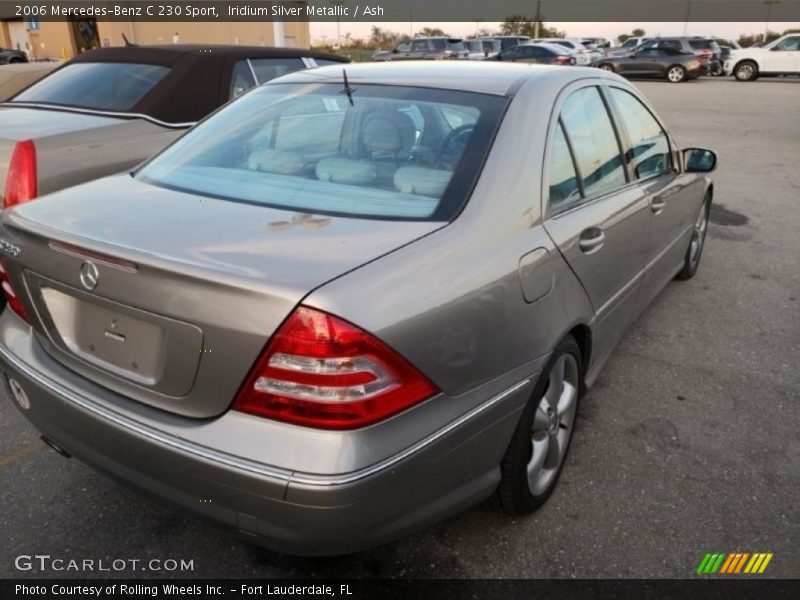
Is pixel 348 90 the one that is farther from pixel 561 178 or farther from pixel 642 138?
pixel 642 138

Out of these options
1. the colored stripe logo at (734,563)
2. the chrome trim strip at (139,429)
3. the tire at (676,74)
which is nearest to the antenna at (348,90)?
the chrome trim strip at (139,429)

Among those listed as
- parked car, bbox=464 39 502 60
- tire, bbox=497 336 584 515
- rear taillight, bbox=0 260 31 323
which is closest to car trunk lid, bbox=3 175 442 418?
rear taillight, bbox=0 260 31 323

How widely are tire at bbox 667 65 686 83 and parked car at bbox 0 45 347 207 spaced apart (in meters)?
24.6

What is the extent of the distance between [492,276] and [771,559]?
4.72 ft

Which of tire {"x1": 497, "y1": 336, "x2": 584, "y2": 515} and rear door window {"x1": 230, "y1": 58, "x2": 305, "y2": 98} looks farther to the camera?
rear door window {"x1": 230, "y1": 58, "x2": 305, "y2": 98}

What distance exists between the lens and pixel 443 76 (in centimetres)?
264

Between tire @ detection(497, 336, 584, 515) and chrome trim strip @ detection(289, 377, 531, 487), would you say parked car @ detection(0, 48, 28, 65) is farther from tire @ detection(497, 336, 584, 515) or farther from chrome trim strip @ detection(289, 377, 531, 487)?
chrome trim strip @ detection(289, 377, 531, 487)

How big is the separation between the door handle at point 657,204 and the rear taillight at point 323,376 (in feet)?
7.08

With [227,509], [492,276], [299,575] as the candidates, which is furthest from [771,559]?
[227,509]

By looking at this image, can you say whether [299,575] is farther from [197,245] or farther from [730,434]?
[730,434]

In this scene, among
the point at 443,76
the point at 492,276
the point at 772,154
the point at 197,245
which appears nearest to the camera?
the point at 197,245

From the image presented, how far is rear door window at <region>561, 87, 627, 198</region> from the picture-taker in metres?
2.63

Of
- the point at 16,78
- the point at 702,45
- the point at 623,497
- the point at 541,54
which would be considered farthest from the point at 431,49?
the point at 623,497

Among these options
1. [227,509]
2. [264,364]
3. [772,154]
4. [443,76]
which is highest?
[443,76]
